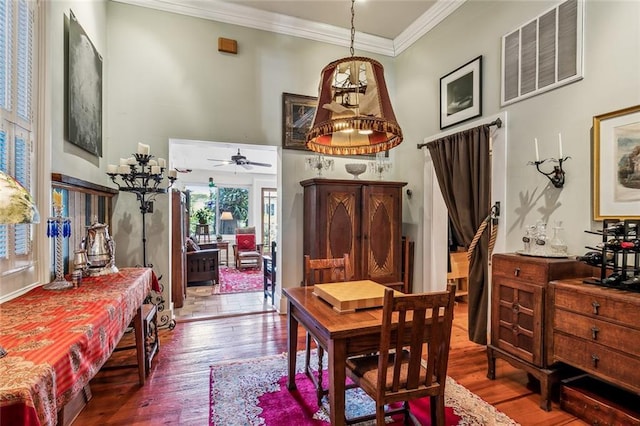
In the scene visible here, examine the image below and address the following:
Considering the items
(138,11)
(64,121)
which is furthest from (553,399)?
(138,11)

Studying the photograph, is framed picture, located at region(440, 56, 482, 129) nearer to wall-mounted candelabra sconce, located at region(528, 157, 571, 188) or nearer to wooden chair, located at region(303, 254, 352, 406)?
wall-mounted candelabra sconce, located at region(528, 157, 571, 188)

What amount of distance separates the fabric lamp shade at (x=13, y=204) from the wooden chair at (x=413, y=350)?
1.41 m

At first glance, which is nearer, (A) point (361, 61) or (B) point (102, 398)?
(A) point (361, 61)

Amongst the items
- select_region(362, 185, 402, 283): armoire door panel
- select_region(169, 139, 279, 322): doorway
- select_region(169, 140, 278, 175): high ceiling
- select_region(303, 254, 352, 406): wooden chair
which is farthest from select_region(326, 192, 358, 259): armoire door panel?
select_region(169, 139, 279, 322): doorway

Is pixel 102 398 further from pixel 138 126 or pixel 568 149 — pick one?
pixel 568 149

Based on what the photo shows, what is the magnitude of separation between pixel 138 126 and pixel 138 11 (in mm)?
1301

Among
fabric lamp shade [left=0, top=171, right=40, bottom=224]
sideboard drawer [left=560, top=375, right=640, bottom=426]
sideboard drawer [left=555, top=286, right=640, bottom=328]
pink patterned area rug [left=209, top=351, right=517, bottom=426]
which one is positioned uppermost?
fabric lamp shade [left=0, top=171, right=40, bottom=224]

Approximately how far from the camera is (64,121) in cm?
242

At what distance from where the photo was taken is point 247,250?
313 inches

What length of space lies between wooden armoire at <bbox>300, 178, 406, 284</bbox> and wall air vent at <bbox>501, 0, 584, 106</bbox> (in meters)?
1.63

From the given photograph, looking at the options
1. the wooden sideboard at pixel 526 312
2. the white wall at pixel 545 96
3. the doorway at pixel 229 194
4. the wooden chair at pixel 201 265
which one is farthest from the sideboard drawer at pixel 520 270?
the doorway at pixel 229 194

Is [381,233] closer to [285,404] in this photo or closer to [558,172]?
[558,172]

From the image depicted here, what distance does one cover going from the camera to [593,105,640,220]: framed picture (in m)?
2.09

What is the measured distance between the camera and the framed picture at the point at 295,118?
4113 mm
